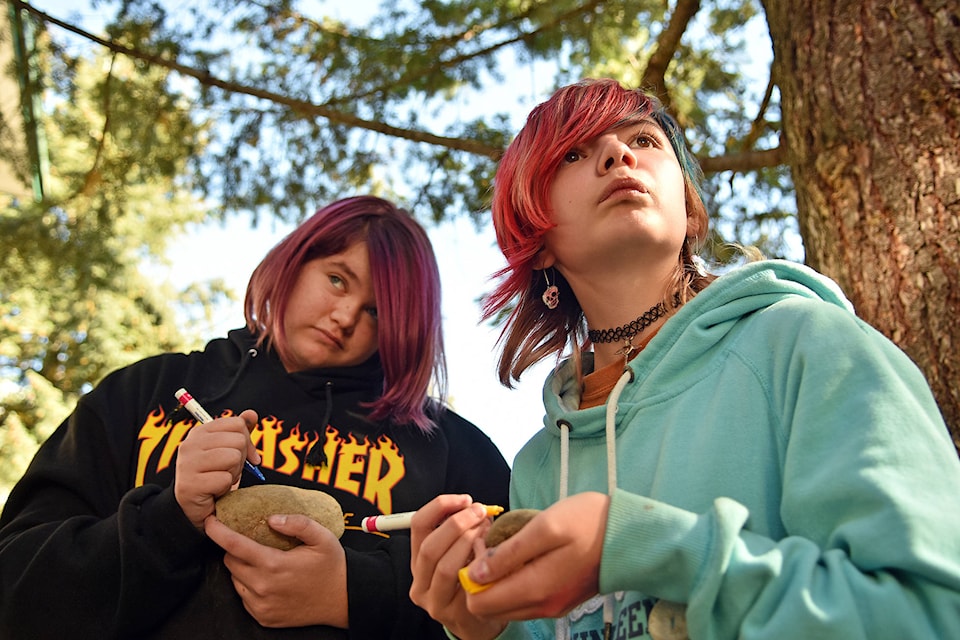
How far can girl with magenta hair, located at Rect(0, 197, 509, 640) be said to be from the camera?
1.69 metres

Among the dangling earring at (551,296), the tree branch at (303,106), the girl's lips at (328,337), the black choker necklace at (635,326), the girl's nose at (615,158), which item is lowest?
the girl's lips at (328,337)

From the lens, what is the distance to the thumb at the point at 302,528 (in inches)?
64.8

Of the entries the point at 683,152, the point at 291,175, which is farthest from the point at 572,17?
the point at 683,152

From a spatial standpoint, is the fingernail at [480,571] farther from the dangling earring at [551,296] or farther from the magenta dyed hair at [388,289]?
the magenta dyed hair at [388,289]

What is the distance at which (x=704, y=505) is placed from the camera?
128 cm

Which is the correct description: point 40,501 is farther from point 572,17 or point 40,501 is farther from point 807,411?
point 572,17

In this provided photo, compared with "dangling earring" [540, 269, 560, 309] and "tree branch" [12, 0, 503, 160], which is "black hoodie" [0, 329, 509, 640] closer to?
"dangling earring" [540, 269, 560, 309]

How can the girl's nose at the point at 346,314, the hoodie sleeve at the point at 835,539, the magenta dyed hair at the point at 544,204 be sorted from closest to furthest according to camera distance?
1. the hoodie sleeve at the point at 835,539
2. the magenta dyed hair at the point at 544,204
3. the girl's nose at the point at 346,314

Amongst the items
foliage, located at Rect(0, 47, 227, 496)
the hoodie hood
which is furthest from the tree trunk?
foliage, located at Rect(0, 47, 227, 496)

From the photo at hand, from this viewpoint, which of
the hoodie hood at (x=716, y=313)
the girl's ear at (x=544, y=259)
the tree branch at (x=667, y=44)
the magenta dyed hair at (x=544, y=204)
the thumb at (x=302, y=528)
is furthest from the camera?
the tree branch at (x=667, y=44)

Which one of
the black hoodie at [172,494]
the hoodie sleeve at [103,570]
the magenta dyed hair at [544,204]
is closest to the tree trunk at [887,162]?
the magenta dyed hair at [544,204]

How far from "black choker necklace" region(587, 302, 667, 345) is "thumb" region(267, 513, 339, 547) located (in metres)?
0.70

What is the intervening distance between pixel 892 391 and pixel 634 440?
472 millimetres

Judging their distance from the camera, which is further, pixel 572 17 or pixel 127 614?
pixel 572 17
